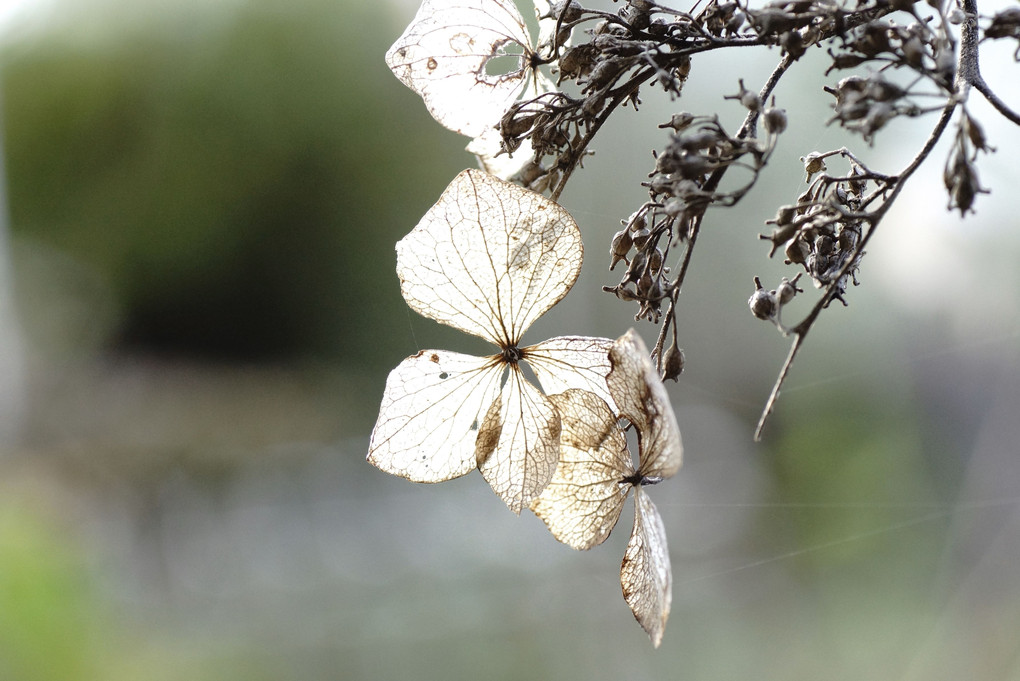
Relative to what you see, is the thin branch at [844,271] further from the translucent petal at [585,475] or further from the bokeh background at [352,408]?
the bokeh background at [352,408]

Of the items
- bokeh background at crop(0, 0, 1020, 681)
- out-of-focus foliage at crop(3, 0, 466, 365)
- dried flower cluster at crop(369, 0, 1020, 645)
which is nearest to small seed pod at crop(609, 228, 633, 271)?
dried flower cluster at crop(369, 0, 1020, 645)

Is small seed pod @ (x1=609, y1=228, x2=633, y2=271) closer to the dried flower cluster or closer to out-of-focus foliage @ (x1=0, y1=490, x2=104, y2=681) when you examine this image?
the dried flower cluster

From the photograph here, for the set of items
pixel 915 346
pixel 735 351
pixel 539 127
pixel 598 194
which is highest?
pixel 539 127

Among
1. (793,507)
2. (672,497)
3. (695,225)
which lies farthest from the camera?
(672,497)

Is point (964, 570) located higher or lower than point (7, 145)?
lower

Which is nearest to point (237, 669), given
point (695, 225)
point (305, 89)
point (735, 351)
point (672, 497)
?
point (672, 497)

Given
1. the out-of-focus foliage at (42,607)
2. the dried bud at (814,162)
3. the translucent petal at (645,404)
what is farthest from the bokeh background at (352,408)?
the translucent petal at (645,404)

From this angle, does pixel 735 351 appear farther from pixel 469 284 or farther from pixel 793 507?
pixel 469 284
